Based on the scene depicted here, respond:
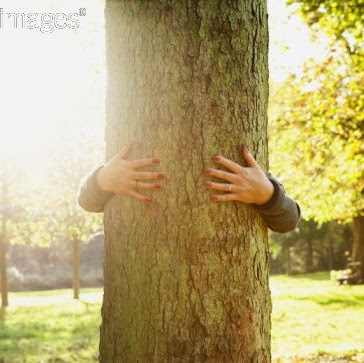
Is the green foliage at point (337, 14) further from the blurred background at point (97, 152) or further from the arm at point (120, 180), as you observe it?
the arm at point (120, 180)

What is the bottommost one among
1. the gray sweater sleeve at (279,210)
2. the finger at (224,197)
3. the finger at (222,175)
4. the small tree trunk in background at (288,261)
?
the small tree trunk in background at (288,261)

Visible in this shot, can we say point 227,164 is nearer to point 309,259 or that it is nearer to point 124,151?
point 124,151

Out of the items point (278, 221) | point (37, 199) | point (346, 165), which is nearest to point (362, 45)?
point (346, 165)

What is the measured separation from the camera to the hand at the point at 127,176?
2205mm

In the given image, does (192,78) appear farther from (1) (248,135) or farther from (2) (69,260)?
(2) (69,260)

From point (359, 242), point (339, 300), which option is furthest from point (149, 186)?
point (359, 242)

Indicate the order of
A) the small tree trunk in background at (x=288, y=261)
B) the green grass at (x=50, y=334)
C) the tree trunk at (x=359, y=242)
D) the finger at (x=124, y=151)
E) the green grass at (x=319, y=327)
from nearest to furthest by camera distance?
the finger at (x=124, y=151) → the green grass at (x=319, y=327) → the green grass at (x=50, y=334) → the tree trunk at (x=359, y=242) → the small tree trunk in background at (x=288, y=261)

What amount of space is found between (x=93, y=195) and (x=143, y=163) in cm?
39

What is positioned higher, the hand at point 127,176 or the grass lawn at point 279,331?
the hand at point 127,176

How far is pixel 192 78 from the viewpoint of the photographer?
2197mm

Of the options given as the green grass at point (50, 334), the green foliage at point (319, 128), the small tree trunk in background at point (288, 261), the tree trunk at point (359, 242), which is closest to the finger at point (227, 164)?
the green grass at point (50, 334)

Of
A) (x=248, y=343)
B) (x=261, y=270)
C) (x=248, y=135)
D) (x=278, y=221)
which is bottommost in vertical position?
(x=248, y=343)

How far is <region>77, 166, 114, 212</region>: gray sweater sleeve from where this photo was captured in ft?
8.07

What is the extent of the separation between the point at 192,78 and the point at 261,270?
89 cm
